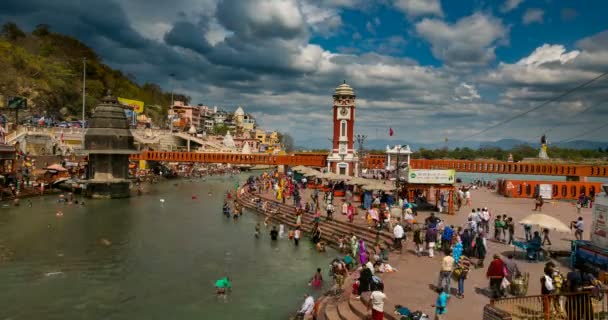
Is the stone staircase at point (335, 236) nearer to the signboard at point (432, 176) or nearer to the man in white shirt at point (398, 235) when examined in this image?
the man in white shirt at point (398, 235)

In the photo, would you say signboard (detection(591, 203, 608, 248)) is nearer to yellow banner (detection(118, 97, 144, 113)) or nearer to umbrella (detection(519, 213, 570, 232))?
umbrella (detection(519, 213, 570, 232))

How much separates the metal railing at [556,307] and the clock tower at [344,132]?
3915 cm

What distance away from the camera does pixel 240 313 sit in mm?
13570

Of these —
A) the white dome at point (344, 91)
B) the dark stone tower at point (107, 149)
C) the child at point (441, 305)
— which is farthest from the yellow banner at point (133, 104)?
the child at point (441, 305)

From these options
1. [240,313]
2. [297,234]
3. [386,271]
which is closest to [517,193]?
[297,234]

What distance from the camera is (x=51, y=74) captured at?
236ft

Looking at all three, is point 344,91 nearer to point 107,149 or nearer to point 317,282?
point 107,149

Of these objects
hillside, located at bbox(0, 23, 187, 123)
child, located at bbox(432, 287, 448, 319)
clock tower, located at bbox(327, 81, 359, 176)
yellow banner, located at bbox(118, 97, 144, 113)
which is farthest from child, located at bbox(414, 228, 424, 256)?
yellow banner, located at bbox(118, 97, 144, 113)

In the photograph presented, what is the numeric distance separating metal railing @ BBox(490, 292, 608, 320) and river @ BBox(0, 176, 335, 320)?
23.1 ft

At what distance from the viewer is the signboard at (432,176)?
25.2 meters

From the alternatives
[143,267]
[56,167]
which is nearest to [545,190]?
[143,267]

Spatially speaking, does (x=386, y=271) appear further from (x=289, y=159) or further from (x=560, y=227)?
(x=289, y=159)

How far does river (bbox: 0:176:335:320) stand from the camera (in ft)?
45.6

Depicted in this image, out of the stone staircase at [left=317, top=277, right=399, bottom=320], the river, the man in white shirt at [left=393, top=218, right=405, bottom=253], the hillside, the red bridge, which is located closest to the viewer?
the stone staircase at [left=317, top=277, right=399, bottom=320]
